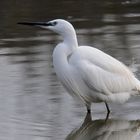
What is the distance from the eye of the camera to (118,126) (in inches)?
344

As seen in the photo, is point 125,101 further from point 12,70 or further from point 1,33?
point 1,33

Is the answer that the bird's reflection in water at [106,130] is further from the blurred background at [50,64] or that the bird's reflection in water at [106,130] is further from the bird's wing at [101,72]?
the bird's wing at [101,72]

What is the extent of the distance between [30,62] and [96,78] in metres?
2.90

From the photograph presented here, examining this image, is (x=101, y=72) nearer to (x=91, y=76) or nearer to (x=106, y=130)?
(x=91, y=76)

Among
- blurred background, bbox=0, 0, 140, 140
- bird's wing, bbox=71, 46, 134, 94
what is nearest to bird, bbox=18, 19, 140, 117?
bird's wing, bbox=71, 46, 134, 94

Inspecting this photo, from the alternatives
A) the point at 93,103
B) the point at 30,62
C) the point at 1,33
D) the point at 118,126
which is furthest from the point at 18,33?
the point at 118,126

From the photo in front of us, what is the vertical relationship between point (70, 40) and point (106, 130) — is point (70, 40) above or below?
above

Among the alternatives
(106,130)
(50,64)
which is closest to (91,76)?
(106,130)

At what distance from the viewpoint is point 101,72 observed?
30.1 feet

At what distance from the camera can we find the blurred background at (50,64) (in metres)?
8.64

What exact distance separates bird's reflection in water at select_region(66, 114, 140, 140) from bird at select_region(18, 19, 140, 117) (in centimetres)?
31

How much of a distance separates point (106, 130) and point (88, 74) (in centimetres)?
77

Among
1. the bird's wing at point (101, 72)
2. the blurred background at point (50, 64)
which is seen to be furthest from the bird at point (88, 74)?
the blurred background at point (50, 64)

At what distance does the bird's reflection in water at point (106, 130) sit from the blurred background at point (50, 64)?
0.4 inches
